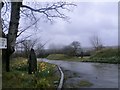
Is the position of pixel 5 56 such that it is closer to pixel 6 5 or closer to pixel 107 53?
pixel 6 5

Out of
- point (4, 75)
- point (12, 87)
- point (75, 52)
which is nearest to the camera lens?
point (12, 87)

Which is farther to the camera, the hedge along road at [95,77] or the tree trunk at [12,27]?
the tree trunk at [12,27]

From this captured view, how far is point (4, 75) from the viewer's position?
13.7m

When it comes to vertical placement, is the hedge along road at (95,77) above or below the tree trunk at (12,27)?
below

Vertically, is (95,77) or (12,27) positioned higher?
(12,27)

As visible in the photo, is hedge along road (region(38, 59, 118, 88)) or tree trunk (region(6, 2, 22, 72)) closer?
hedge along road (region(38, 59, 118, 88))

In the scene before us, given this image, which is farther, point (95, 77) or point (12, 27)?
point (95, 77)

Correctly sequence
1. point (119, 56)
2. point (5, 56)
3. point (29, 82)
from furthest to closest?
point (119, 56), point (5, 56), point (29, 82)

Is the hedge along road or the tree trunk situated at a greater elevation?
the tree trunk

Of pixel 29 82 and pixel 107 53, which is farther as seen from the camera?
pixel 107 53

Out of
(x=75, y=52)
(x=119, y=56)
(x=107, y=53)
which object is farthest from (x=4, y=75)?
→ (x=75, y=52)

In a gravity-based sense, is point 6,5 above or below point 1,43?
above

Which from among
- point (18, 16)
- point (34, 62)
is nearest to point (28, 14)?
point (18, 16)

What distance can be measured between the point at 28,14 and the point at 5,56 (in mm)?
3098
